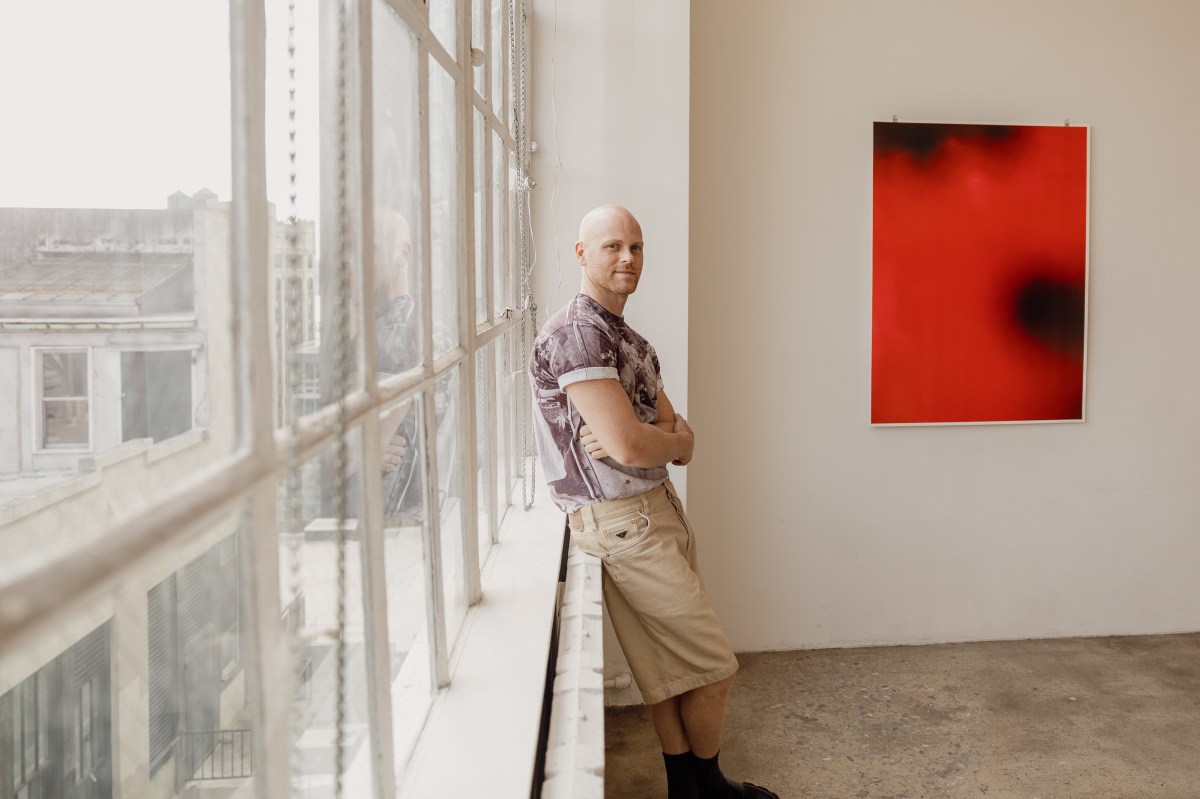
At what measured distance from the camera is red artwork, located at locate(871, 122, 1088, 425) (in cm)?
385

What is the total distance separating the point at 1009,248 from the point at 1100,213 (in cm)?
45

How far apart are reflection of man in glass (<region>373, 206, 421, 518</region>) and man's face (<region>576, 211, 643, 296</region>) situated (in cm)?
91

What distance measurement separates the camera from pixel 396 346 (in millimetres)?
1159

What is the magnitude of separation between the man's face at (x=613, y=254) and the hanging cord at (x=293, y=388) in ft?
4.56

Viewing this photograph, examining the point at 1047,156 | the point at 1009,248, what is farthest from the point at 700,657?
the point at 1047,156

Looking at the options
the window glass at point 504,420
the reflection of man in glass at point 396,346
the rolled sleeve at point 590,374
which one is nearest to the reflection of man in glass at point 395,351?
the reflection of man in glass at point 396,346

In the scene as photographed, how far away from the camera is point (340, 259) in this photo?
842mm

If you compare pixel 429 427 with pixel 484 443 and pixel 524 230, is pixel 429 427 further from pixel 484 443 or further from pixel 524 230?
pixel 524 230

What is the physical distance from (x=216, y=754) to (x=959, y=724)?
10.5 feet

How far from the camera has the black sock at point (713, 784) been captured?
245cm

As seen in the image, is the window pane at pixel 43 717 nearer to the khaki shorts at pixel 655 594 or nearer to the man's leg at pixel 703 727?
the khaki shorts at pixel 655 594

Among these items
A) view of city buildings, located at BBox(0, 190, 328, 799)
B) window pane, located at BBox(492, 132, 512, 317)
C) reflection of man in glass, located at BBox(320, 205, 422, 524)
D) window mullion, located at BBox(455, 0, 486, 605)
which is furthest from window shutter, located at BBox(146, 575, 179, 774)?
window pane, located at BBox(492, 132, 512, 317)

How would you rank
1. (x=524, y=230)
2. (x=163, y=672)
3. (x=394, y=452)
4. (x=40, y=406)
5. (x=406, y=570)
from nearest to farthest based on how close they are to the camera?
(x=40, y=406) → (x=163, y=672) → (x=394, y=452) → (x=406, y=570) → (x=524, y=230)

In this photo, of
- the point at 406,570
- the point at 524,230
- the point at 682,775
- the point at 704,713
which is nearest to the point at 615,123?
the point at 524,230
